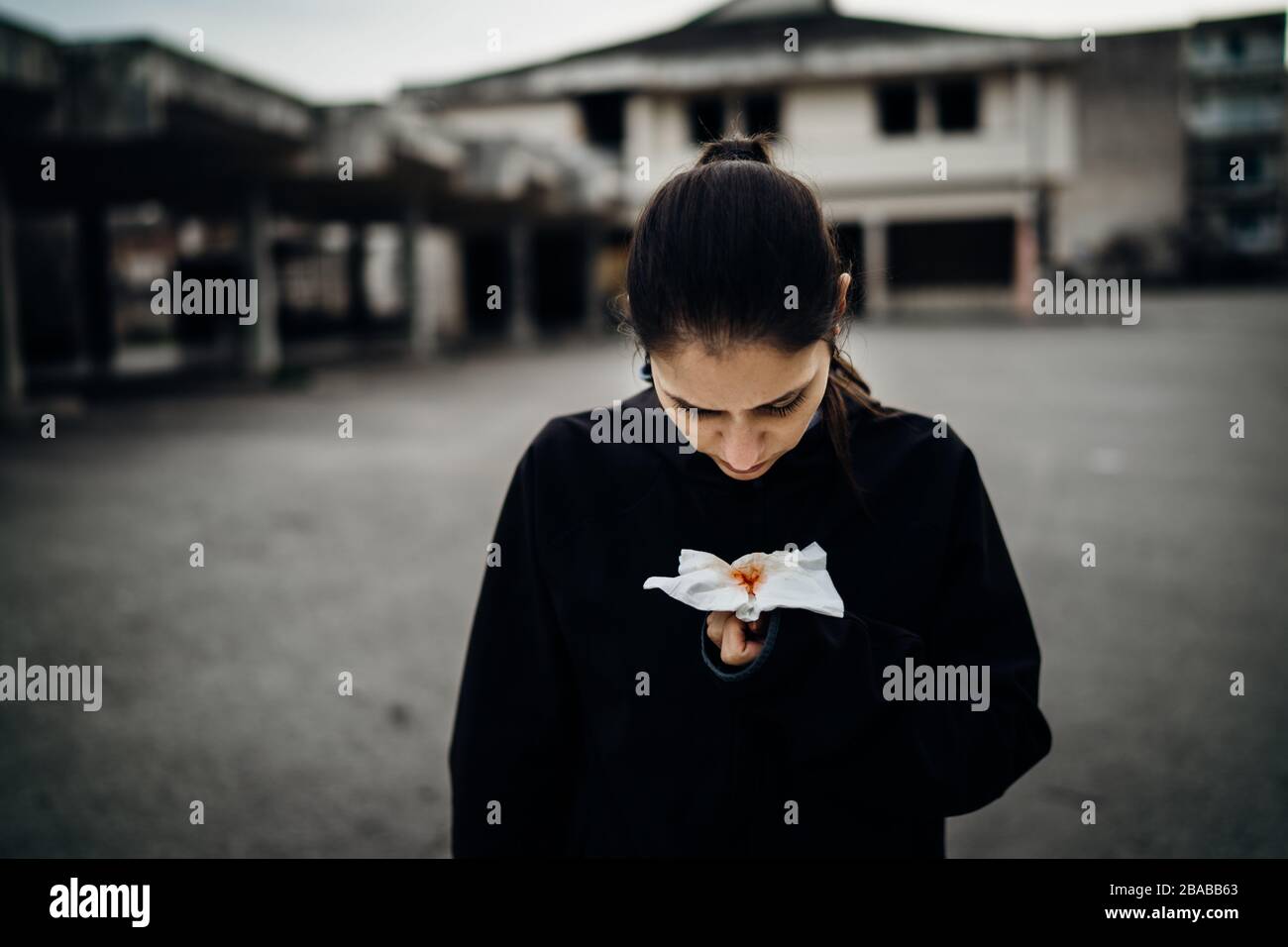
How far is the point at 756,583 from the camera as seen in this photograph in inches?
54.5

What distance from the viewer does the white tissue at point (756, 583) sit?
1.34 metres

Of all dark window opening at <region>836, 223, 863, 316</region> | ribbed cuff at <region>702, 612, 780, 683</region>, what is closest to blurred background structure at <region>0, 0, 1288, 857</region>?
dark window opening at <region>836, 223, 863, 316</region>

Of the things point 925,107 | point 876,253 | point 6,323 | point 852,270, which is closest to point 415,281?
point 6,323

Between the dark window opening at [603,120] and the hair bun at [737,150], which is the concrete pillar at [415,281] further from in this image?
the hair bun at [737,150]

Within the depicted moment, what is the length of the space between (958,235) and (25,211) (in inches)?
846

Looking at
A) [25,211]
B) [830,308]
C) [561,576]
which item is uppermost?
[25,211]

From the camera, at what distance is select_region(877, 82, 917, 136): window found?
27.3 meters

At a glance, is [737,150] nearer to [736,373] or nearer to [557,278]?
[736,373]

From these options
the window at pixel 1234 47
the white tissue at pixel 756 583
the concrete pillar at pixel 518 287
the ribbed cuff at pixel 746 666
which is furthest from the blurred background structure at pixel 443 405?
the window at pixel 1234 47

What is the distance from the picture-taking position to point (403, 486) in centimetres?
799

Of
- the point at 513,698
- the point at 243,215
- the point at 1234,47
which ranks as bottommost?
the point at 513,698

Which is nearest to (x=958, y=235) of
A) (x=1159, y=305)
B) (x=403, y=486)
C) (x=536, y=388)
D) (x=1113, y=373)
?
(x=1159, y=305)

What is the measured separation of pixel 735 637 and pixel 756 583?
0.26ft
